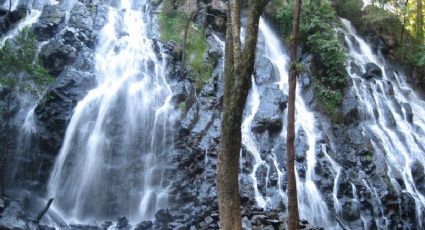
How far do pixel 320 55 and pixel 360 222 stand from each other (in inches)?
369

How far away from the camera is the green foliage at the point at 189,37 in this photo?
19.9 metres

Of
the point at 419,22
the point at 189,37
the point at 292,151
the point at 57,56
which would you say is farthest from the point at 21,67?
the point at 419,22

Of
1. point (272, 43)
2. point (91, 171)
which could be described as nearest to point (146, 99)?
point (91, 171)

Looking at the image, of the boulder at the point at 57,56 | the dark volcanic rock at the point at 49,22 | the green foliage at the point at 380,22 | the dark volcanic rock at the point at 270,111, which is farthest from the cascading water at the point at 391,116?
the dark volcanic rock at the point at 49,22

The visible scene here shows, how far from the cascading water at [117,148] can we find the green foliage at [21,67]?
2.47 meters

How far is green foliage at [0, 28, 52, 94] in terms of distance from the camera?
46.1 ft

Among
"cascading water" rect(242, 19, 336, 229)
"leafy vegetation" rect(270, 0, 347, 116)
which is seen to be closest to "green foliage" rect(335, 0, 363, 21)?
"leafy vegetation" rect(270, 0, 347, 116)

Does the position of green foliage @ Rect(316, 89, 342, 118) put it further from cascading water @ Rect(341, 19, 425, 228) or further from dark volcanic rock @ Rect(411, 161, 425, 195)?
dark volcanic rock @ Rect(411, 161, 425, 195)

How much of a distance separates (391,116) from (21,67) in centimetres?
1548

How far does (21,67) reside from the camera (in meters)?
14.3

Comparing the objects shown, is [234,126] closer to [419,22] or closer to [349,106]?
[349,106]

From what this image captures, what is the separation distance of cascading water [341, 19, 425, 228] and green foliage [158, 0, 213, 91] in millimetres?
7241

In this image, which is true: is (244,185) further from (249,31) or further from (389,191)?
(249,31)

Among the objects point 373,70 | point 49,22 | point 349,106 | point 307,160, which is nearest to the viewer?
point 307,160
